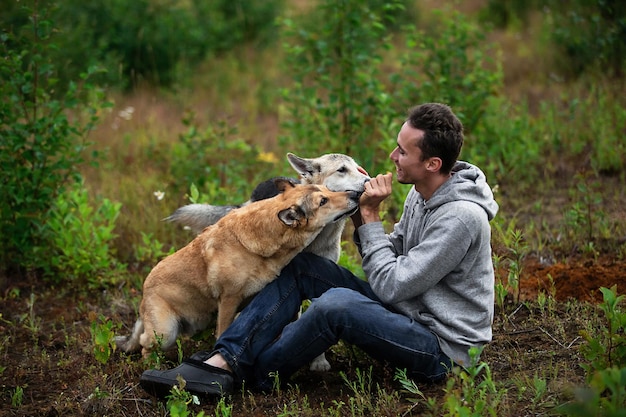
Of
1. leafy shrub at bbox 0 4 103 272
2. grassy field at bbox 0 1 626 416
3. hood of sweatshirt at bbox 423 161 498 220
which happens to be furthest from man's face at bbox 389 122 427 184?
leafy shrub at bbox 0 4 103 272

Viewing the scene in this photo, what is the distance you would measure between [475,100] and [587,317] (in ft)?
13.9

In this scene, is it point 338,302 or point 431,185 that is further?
point 431,185

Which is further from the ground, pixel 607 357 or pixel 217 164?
pixel 607 357

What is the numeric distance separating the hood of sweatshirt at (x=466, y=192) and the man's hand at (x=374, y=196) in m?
0.32

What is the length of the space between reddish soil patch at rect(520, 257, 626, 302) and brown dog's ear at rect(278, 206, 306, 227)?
2.03 m

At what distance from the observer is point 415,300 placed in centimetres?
436

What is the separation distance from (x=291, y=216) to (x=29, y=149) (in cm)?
319

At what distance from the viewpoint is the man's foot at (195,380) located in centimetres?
437

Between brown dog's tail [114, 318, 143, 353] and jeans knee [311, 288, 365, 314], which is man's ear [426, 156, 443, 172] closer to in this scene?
jeans knee [311, 288, 365, 314]

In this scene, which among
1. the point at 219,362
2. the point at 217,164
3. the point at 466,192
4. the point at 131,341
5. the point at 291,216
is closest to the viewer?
the point at 466,192

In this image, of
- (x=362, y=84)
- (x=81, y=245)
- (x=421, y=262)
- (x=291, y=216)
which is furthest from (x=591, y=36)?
(x=81, y=245)

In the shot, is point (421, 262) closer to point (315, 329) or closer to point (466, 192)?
point (466, 192)

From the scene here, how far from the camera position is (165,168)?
30.1 ft

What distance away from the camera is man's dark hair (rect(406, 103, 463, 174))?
13.7 ft
